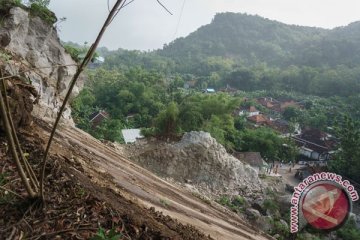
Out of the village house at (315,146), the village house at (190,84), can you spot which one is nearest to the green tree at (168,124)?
the village house at (315,146)

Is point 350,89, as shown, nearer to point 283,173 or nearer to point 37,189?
point 283,173

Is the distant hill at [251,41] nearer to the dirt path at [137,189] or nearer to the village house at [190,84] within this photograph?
the village house at [190,84]

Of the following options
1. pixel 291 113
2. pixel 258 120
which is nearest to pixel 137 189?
pixel 258 120

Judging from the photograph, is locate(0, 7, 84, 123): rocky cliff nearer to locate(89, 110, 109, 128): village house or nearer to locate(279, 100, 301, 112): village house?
locate(89, 110, 109, 128): village house

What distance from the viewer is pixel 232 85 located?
67000mm

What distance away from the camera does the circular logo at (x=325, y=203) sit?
7.27 meters

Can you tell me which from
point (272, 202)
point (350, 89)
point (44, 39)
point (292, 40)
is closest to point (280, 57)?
point (292, 40)

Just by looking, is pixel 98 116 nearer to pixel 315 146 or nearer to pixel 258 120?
pixel 258 120

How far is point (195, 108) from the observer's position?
2470cm

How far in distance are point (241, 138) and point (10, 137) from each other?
25.3 metres

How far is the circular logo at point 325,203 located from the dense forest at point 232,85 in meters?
A: 8.37

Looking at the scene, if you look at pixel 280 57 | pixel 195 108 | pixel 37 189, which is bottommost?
pixel 195 108
